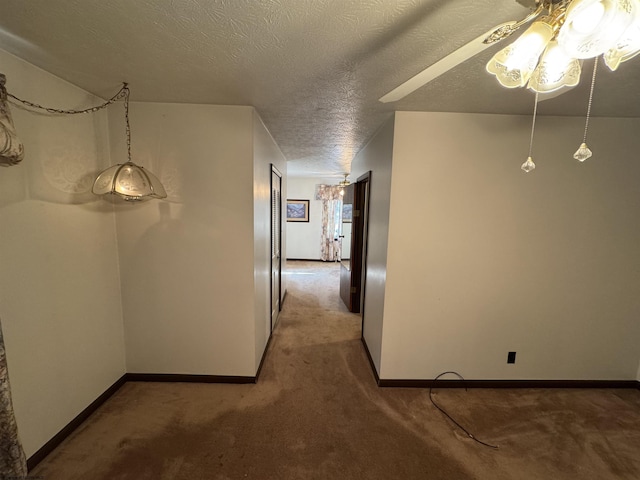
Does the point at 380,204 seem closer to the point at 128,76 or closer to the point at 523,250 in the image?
the point at 523,250

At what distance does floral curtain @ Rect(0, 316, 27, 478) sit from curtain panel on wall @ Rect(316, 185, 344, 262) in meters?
6.29

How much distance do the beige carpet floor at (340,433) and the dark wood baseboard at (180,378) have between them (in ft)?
0.16

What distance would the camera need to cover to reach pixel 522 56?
87 cm

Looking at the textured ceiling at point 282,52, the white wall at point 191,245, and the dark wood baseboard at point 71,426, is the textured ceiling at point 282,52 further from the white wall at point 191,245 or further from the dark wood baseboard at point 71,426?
the dark wood baseboard at point 71,426

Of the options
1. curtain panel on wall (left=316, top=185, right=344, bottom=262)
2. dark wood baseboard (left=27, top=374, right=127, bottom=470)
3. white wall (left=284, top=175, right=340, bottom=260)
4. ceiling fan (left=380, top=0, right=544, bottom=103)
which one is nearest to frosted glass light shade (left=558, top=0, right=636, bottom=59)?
ceiling fan (left=380, top=0, right=544, bottom=103)

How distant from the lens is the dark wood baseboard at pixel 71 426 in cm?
151

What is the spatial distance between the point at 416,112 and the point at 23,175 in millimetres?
2602

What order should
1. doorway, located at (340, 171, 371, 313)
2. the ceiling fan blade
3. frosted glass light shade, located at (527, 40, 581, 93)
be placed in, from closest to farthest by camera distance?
the ceiling fan blade < frosted glass light shade, located at (527, 40, 581, 93) < doorway, located at (340, 171, 371, 313)

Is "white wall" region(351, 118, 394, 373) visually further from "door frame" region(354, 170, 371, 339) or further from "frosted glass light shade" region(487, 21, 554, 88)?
"frosted glass light shade" region(487, 21, 554, 88)

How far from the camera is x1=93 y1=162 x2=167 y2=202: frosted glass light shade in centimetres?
170

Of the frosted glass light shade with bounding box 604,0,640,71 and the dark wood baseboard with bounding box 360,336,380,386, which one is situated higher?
the frosted glass light shade with bounding box 604,0,640,71

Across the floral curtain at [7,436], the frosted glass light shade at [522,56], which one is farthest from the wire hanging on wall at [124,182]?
the frosted glass light shade at [522,56]

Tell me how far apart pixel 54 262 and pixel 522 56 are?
2.61 m

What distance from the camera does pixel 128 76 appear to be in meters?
1.60
